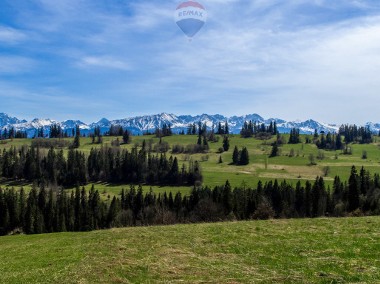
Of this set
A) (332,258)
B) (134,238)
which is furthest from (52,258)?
(332,258)

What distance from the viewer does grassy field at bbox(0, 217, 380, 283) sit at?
1717cm

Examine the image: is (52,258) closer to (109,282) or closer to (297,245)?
(109,282)

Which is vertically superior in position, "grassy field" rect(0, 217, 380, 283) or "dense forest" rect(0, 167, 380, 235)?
"grassy field" rect(0, 217, 380, 283)

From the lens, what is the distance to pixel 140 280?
17.8 m

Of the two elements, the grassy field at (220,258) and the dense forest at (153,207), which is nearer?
the grassy field at (220,258)

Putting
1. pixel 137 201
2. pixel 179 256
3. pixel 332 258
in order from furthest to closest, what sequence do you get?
pixel 137 201
pixel 179 256
pixel 332 258

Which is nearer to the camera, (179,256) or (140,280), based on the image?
(140,280)

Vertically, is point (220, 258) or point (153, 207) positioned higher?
point (220, 258)

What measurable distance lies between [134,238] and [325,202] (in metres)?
128

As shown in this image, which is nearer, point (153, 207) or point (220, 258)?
point (220, 258)

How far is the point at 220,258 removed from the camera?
21.3 metres

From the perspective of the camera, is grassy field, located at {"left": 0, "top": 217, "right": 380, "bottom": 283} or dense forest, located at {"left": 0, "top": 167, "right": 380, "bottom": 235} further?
dense forest, located at {"left": 0, "top": 167, "right": 380, "bottom": 235}

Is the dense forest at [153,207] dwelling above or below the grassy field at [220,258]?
below

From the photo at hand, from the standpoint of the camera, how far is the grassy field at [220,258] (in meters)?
17.2
